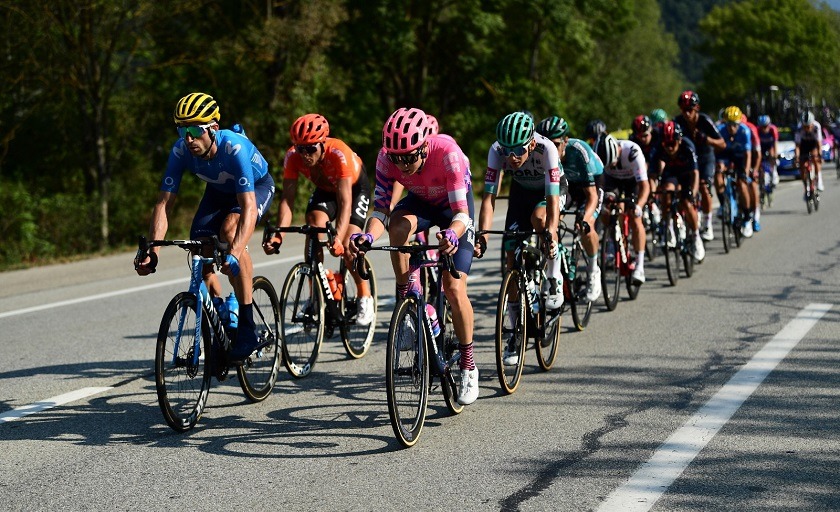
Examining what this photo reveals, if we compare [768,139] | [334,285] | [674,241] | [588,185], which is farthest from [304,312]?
[768,139]

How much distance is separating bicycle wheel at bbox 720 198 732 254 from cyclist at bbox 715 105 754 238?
55 centimetres

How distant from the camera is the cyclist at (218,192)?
6582 mm

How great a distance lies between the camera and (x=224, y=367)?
675 centimetres

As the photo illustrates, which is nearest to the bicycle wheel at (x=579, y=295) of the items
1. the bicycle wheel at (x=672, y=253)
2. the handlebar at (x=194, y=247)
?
the bicycle wheel at (x=672, y=253)

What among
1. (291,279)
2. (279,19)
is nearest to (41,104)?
(279,19)

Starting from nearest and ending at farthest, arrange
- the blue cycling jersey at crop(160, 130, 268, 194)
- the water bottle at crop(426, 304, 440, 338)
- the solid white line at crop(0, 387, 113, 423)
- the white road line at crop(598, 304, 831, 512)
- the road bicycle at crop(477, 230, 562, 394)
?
1. the white road line at crop(598, 304, 831, 512)
2. the water bottle at crop(426, 304, 440, 338)
3. the blue cycling jersey at crop(160, 130, 268, 194)
4. the solid white line at crop(0, 387, 113, 423)
5. the road bicycle at crop(477, 230, 562, 394)

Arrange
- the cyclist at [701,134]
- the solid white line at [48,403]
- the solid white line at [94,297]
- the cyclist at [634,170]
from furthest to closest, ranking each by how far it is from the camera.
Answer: the cyclist at [701,134]
the solid white line at [94,297]
the cyclist at [634,170]
the solid white line at [48,403]

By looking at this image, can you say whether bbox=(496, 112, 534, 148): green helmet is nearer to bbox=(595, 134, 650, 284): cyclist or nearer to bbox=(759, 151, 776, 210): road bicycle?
bbox=(595, 134, 650, 284): cyclist

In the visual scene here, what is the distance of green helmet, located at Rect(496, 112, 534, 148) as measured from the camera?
741cm

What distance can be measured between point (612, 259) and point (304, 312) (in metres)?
4.06

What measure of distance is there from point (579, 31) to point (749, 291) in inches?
1124

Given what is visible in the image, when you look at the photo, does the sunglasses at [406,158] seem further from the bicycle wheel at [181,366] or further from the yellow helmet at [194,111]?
the bicycle wheel at [181,366]

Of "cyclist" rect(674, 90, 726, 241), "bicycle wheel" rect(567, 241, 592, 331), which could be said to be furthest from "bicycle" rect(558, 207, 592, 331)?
"cyclist" rect(674, 90, 726, 241)

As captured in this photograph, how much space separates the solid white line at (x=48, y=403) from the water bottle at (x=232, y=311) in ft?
4.33
